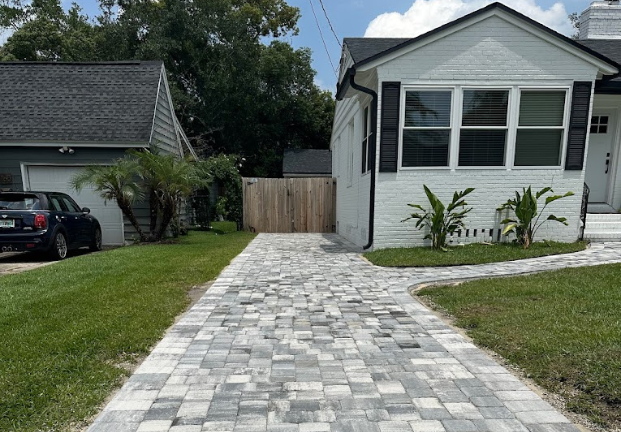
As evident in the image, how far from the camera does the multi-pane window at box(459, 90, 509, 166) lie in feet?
23.7

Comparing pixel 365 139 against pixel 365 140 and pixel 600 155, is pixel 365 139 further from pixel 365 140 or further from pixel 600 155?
pixel 600 155

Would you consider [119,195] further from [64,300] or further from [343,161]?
[343,161]

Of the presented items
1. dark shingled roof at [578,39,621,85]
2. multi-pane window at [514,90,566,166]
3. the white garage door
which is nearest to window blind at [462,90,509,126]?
multi-pane window at [514,90,566,166]

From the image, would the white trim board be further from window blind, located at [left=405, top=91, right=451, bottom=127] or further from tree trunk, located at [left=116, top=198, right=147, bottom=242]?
tree trunk, located at [left=116, top=198, right=147, bottom=242]

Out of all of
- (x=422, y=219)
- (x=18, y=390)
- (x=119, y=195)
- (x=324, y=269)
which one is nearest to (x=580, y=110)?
(x=422, y=219)

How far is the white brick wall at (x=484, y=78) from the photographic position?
7055 mm

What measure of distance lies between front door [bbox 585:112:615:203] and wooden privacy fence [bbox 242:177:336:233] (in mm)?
7602

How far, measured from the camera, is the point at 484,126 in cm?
729

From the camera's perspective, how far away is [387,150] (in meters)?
7.20

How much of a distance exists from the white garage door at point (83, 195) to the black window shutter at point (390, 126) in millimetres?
7631

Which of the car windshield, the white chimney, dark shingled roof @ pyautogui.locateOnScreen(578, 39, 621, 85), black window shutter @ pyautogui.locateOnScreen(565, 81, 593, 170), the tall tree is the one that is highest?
the tall tree

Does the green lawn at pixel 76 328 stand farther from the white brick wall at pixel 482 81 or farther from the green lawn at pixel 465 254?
the white brick wall at pixel 482 81

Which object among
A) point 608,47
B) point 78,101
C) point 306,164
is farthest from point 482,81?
point 306,164

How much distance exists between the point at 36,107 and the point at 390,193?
1038 centimetres
